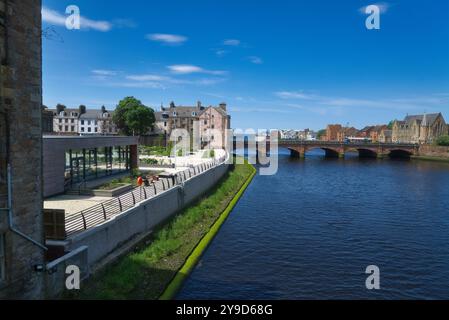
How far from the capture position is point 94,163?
30.7 m

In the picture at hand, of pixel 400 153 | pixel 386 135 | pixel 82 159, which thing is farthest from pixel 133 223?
pixel 386 135

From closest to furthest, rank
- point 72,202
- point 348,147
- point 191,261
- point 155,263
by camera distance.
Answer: point 155,263 < point 191,261 < point 72,202 < point 348,147

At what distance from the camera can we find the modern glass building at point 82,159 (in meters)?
24.0

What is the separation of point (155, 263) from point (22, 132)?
32.4 ft

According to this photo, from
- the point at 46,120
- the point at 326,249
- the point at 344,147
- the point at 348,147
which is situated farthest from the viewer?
the point at 344,147

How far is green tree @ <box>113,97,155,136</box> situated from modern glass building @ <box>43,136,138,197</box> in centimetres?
5476

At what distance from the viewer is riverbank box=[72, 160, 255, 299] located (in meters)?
14.8

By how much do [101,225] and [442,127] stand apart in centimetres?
15712

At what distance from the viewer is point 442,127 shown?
472ft

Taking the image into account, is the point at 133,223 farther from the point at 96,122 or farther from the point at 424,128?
the point at 424,128

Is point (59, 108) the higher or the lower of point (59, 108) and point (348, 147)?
the higher

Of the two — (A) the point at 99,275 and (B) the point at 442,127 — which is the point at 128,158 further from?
(B) the point at 442,127

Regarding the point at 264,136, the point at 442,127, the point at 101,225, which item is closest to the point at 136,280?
the point at 101,225

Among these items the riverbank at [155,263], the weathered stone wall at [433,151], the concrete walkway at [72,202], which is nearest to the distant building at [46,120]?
the concrete walkway at [72,202]
